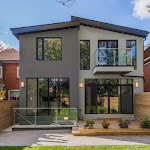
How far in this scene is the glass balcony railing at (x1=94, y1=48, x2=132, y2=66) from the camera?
33.8ft

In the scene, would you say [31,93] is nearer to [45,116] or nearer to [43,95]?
[43,95]

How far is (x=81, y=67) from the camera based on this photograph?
38.0 feet

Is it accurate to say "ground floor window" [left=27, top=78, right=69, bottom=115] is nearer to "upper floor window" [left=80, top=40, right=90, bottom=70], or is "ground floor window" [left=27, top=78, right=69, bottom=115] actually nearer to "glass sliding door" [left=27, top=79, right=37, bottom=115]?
"glass sliding door" [left=27, top=79, right=37, bottom=115]

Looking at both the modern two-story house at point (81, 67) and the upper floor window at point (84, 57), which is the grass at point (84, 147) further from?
the upper floor window at point (84, 57)

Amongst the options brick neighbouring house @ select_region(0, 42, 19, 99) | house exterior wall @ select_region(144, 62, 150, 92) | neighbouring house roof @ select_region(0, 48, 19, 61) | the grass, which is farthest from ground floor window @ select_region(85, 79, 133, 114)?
neighbouring house roof @ select_region(0, 48, 19, 61)

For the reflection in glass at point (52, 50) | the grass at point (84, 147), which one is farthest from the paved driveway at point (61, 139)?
the reflection in glass at point (52, 50)

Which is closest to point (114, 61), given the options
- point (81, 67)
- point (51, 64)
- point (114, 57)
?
point (114, 57)

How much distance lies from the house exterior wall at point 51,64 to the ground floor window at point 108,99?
1302 millimetres

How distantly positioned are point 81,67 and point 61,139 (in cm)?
548

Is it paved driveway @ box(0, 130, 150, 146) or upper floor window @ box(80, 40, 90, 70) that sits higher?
upper floor window @ box(80, 40, 90, 70)

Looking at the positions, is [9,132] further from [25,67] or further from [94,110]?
[94,110]

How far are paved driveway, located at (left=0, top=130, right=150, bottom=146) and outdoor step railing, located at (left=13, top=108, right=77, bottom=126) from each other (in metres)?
1.48

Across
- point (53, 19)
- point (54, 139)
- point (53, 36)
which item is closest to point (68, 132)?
point (54, 139)

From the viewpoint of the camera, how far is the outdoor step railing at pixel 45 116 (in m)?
9.89
